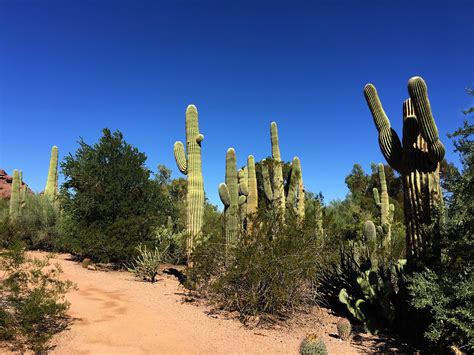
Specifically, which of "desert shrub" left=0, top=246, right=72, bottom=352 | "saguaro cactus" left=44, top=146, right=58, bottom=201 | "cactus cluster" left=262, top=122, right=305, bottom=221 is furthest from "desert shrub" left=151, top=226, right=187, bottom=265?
"saguaro cactus" left=44, top=146, right=58, bottom=201

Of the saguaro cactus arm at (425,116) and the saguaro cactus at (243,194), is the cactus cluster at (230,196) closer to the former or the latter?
the saguaro cactus at (243,194)

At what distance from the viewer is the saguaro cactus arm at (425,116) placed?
19.1 feet

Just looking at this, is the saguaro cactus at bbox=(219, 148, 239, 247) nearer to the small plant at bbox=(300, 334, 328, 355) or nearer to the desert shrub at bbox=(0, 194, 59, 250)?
the small plant at bbox=(300, 334, 328, 355)

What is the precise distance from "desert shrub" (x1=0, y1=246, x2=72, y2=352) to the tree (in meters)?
6.20

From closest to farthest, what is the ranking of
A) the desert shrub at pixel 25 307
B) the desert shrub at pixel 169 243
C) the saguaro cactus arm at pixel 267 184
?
1. the desert shrub at pixel 25 307
2. the desert shrub at pixel 169 243
3. the saguaro cactus arm at pixel 267 184

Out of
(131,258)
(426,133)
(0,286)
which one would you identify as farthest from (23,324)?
(131,258)

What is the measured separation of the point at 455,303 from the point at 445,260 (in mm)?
839

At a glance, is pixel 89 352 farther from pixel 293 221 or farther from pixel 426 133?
pixel 426 133

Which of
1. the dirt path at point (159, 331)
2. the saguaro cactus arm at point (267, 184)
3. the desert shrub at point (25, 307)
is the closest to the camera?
the desert shrub at point (25, 307)

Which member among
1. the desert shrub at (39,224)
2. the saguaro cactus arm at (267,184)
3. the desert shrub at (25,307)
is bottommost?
the desert shrub at (25,307)

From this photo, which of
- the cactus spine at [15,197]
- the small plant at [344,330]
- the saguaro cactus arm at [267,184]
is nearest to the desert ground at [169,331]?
the small plant at [344,330]

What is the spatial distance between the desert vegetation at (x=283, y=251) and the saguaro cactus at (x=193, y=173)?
0.10 ft

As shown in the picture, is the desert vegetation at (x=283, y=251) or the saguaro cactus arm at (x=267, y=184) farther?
the saguaro cactus arm at (x=267, y=184)

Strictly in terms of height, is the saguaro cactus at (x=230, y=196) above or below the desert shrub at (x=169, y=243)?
above
